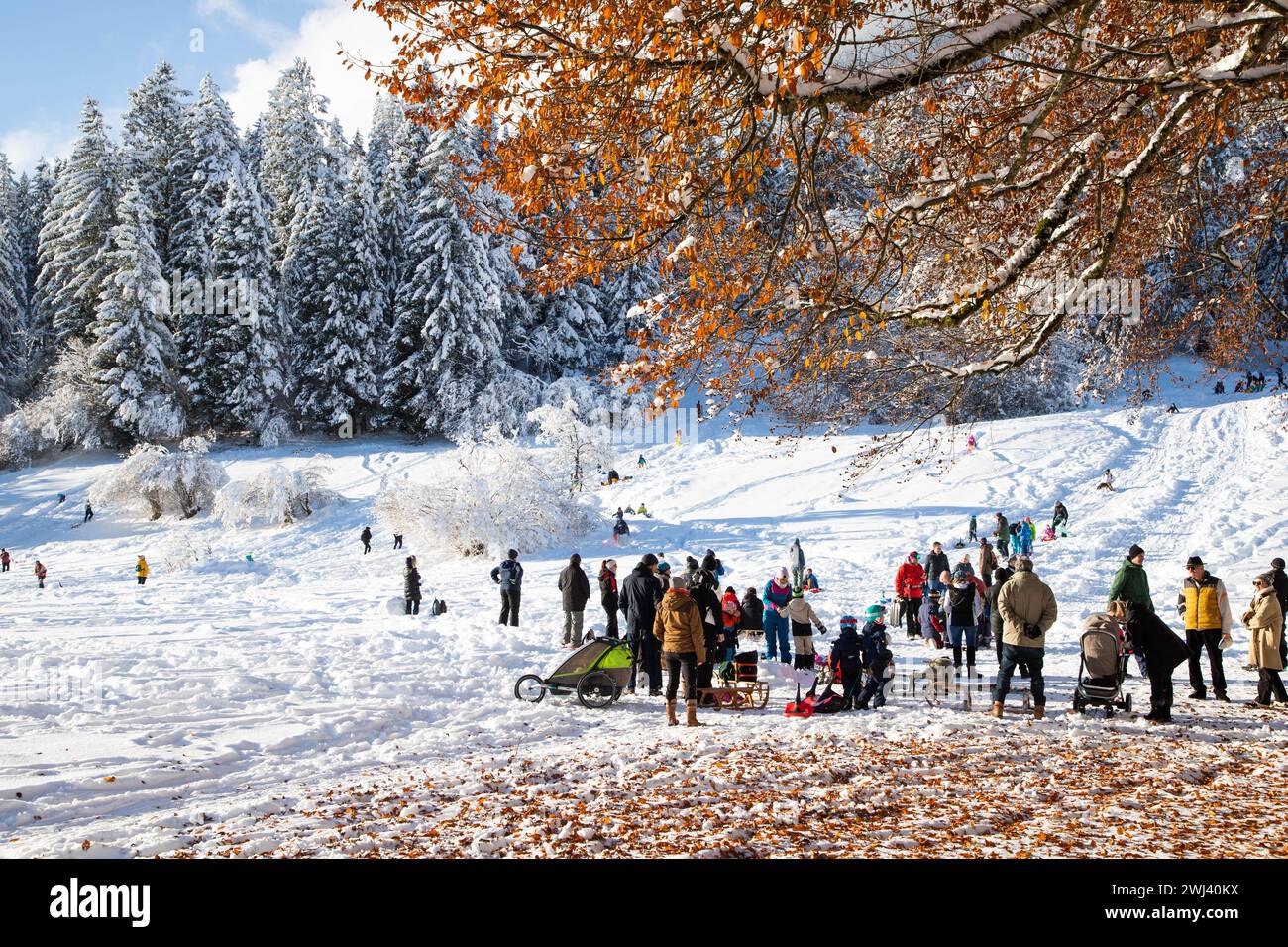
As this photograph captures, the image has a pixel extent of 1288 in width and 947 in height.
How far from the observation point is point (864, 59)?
518 cm

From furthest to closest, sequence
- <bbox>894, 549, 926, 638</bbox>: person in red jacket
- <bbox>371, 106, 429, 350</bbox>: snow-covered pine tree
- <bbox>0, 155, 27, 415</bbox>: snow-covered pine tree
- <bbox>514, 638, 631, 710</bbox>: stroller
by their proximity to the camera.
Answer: <bbox>0, 155, 27, 415</bbox>: snow-covered pine tree → <bbox>371, 106, 429, 350</bbox>: snow-covered pine tree → <bbox>894, 549, 926, 638</bbox>: person in red jacket → <bbox>514, 638, 631, 710</bbox>: stroller

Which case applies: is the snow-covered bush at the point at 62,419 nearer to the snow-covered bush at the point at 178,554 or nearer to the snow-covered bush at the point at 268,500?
the snow-covered bush at the point at 268,500

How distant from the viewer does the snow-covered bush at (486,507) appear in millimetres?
26750

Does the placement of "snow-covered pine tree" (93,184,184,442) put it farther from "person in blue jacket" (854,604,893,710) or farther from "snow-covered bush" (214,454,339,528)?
"person in blue jacket" (854,604,893,710)

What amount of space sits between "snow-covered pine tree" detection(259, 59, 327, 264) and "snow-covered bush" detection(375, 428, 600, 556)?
82.5ft

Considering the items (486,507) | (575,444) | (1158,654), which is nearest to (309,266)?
(575,444)

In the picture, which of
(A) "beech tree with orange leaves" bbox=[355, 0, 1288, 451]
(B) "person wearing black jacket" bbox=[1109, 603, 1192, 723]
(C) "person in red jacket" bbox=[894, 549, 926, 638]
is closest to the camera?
(A) "beech tree with orange leaves" bbox=[355, 0, 1288, 451]

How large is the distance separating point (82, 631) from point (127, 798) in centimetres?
1090

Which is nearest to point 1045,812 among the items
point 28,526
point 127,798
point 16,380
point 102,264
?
point 127,798

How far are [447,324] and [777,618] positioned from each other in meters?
34.4

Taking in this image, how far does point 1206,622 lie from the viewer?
9266 millimetres

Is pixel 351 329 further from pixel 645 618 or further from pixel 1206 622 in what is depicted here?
pixel 1206 622

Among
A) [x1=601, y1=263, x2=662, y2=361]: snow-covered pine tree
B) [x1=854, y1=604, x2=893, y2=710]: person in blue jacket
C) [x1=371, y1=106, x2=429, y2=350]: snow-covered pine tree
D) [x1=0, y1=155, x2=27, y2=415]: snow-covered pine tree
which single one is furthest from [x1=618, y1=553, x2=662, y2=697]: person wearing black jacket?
[x1=0, y1=155, x2=27, y2=415]: snow-covered pine tree

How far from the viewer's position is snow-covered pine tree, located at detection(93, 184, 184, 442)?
135 ft
